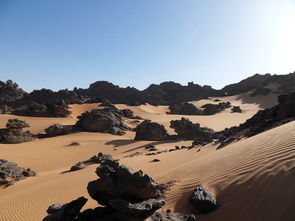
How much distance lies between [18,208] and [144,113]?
125 feet

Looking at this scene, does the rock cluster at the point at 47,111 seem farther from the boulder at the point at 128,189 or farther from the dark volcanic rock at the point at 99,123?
the boulder at the point at 128,189

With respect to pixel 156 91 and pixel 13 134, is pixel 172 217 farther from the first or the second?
pixel 156 91

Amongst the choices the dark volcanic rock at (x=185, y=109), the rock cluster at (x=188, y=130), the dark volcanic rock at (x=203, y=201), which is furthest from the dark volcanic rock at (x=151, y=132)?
the dark volcanic rock at (x=185, y=109)

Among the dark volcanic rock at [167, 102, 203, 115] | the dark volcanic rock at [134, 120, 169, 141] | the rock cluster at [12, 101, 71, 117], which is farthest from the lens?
the dark volcanic rock at [167, 102, 203, 115]

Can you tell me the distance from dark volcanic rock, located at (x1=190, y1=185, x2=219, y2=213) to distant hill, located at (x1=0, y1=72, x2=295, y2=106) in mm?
46646

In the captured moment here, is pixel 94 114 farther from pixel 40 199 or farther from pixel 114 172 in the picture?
pixel 114 172

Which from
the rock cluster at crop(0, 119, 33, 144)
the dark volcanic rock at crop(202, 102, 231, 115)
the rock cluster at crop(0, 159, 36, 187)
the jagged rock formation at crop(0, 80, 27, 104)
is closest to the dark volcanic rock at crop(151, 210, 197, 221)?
the rock cluster at crop(0, 159, 36, 187)

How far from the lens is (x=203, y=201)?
505cm

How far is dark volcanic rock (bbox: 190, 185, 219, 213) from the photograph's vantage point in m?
4.95

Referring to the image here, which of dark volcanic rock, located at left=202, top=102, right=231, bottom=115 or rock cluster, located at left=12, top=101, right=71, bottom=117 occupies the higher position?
rock cluster, located at left=12, top=101, right=71, bottom=117

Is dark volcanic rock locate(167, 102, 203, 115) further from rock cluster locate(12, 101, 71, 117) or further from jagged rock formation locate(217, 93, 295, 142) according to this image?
jagged rock formation locate(217, 93, 295, 142)

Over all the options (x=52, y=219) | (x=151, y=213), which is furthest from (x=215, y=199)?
(x=52, y=219)

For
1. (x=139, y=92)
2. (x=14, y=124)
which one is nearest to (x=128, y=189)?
(x=14, y=124)

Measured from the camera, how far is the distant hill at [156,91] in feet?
169
